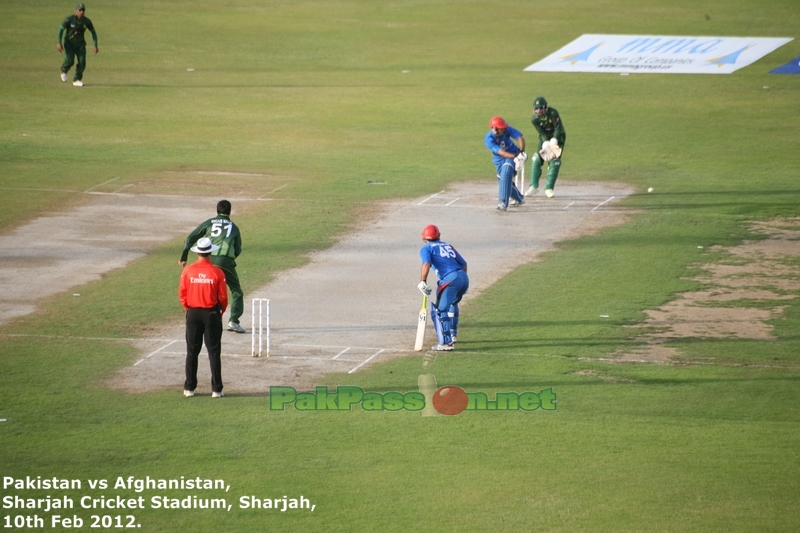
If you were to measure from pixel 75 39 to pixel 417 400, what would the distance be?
25.3 meters

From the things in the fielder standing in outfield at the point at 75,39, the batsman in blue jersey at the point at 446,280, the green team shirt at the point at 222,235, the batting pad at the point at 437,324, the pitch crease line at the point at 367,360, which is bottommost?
the pitch crease line at the point at 367,360

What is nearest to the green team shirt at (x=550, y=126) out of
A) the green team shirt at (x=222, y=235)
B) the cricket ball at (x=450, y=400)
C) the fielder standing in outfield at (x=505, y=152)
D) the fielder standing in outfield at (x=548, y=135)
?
the fielder standing in outfield at (x=548, y=135)

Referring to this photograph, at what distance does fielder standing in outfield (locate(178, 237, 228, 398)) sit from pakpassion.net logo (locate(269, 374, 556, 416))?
83 cm

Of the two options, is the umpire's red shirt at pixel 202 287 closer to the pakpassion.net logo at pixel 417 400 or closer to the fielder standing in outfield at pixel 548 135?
the pakpassion.net logo at pixel 417 400

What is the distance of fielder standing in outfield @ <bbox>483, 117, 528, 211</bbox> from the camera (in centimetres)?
2544

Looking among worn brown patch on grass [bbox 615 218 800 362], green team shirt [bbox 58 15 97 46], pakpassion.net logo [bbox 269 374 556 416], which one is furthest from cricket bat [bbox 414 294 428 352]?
green team shirt [bbox 58 15 97 46]

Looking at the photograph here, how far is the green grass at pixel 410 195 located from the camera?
12383 millimetres

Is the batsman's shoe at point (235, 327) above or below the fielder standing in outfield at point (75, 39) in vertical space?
below

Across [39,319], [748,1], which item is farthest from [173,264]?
[748,1]

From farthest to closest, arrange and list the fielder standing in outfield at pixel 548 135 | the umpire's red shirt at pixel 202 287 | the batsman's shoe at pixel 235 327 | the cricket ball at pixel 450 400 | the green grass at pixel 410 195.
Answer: the fielder standing in outfield at pixel 548 135 → the batsman's shoe at pixel 235 327 → the umpire's red shirt at pixel 202 287 → the cricket ball at pixel 450 400 → the green grass at pixel 410 195

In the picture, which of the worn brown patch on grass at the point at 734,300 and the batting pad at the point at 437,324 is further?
the worn brown patch on grass at the point at 734,300

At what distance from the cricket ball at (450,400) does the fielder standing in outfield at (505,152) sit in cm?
1095

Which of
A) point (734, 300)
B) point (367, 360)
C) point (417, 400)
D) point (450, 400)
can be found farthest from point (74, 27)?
point (450, 400)

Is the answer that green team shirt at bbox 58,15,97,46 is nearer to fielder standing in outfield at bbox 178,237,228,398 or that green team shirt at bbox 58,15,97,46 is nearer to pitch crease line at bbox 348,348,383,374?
pitch crease line at bbox 348,348,383,374
